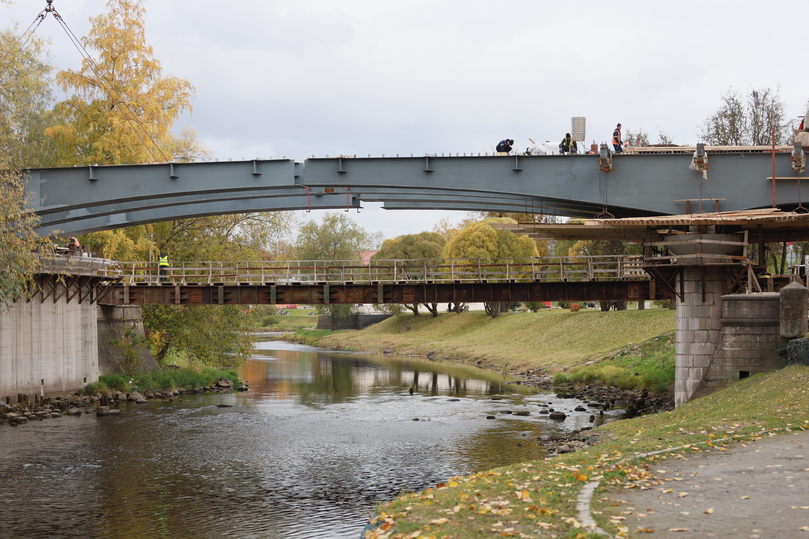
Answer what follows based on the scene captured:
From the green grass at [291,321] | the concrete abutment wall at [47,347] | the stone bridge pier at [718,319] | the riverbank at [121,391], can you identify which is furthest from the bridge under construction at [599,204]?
the green grass at [291,321]

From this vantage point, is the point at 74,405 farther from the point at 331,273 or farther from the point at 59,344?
the point at 331,273

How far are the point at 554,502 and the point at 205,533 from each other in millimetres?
9073

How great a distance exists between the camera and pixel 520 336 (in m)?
73.6

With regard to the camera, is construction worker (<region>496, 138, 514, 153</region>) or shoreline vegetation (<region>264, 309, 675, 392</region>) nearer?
construction worker (<region>496, 138, 514, 153</region>)

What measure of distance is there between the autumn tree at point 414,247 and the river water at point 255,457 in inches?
1988

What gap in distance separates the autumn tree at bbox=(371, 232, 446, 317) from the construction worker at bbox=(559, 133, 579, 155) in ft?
205

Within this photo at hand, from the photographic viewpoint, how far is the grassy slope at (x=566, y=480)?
1329cm

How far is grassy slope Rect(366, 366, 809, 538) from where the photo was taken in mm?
13289

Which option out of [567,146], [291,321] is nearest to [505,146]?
[567,146]

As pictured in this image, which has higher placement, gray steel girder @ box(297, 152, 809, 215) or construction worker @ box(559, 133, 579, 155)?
construction worker @ box(559, 133, 579, 155)

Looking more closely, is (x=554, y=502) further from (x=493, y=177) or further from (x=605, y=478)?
(x=493, y=177)

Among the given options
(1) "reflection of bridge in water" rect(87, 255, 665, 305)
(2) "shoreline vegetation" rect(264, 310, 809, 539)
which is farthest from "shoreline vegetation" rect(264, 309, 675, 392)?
(1) "reflection of bridge in water" rect(87, 255, 665, 305)

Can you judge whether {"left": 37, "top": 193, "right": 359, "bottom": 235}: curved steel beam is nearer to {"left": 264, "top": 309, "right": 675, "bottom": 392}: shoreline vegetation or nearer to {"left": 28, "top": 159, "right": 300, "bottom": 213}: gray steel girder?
{"left": 28, "top": 159, "right": 300, "bottom": 213}: gray steel girder

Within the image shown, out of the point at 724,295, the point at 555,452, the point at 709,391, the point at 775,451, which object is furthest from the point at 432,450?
the point at 775,451
